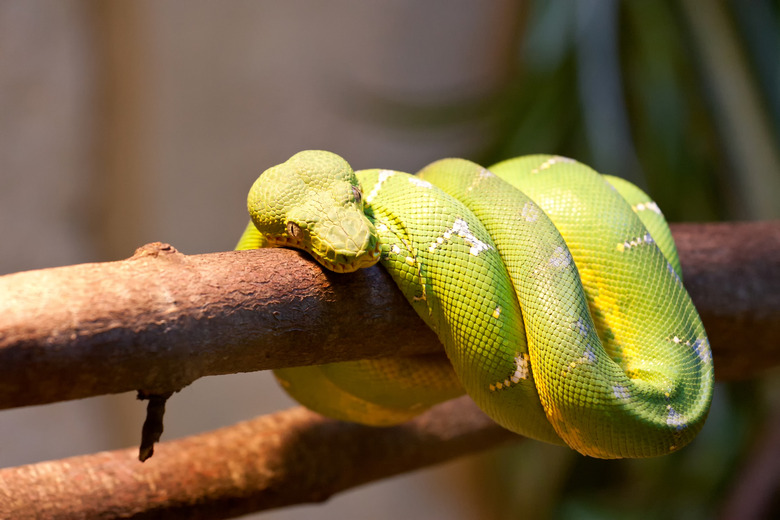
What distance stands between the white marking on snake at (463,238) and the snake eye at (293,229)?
332mm

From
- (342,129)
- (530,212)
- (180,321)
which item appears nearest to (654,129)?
(342,129)

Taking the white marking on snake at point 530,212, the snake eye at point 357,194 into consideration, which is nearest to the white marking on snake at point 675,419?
the white marking on snake at point 530,212

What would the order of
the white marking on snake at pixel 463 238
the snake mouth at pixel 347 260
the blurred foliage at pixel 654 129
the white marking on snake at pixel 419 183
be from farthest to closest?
the blurred foliage at pixel 654 129, the white marking on snake at pixel 419 183, the white marking on snake at pixel 463 238, the snake mouth at pixel 347 260

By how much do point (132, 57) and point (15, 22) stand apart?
26.6 inches

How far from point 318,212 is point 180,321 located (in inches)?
17.5

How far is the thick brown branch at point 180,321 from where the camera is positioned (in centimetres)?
110

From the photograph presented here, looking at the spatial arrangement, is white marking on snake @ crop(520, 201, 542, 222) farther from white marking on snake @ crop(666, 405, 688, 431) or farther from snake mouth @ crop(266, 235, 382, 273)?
white marking on snake @ crop(666, 405, 688, 431)

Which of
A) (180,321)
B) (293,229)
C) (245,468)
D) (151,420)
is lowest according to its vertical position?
(245,468)

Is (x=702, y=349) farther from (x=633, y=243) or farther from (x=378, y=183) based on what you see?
(x=378, y=183)

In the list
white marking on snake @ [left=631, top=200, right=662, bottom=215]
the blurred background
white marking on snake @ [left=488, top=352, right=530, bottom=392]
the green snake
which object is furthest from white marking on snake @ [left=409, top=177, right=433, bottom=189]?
the blurred background

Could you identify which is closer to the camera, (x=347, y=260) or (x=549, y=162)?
(x=347, y=260)

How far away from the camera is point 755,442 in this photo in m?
3.54

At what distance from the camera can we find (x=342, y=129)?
433cm

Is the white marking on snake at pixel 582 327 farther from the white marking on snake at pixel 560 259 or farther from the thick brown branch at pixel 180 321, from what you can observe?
the thick brown branch at pixel 180 321
